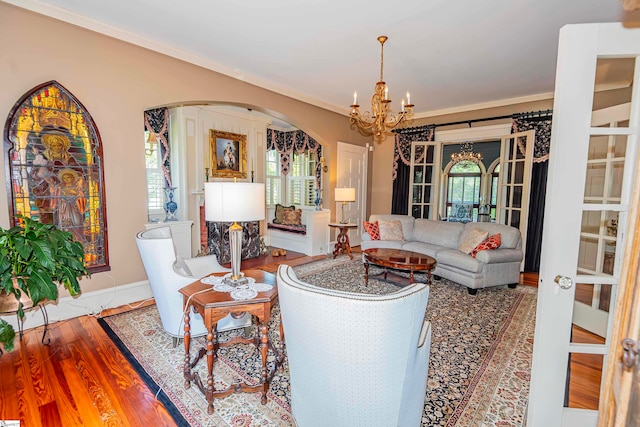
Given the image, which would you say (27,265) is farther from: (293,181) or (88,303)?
(293,181)

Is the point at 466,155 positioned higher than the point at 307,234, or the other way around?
the point at 466,155

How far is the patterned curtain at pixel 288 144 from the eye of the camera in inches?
270

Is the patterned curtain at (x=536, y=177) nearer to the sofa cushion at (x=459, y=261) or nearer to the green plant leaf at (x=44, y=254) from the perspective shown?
the sofa cushion at (x=459, y=261)

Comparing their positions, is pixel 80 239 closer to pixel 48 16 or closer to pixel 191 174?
pixel 48 16

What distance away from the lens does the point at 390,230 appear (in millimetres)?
5023

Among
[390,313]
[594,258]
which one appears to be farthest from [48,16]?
[594,258]

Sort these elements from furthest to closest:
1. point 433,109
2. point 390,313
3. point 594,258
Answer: point 433,109, point 594,258, point 390,313

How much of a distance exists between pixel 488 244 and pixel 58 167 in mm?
4936

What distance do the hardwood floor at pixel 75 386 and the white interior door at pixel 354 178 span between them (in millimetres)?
4621

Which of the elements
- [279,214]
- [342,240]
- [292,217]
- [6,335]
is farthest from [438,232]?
[6,335]

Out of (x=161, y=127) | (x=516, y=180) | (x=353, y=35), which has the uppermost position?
(x=353, y=35)

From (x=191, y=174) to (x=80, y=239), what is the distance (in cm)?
246

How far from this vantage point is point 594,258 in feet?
5.11

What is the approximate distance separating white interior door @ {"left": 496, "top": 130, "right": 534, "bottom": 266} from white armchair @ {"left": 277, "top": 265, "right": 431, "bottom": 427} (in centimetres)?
468
